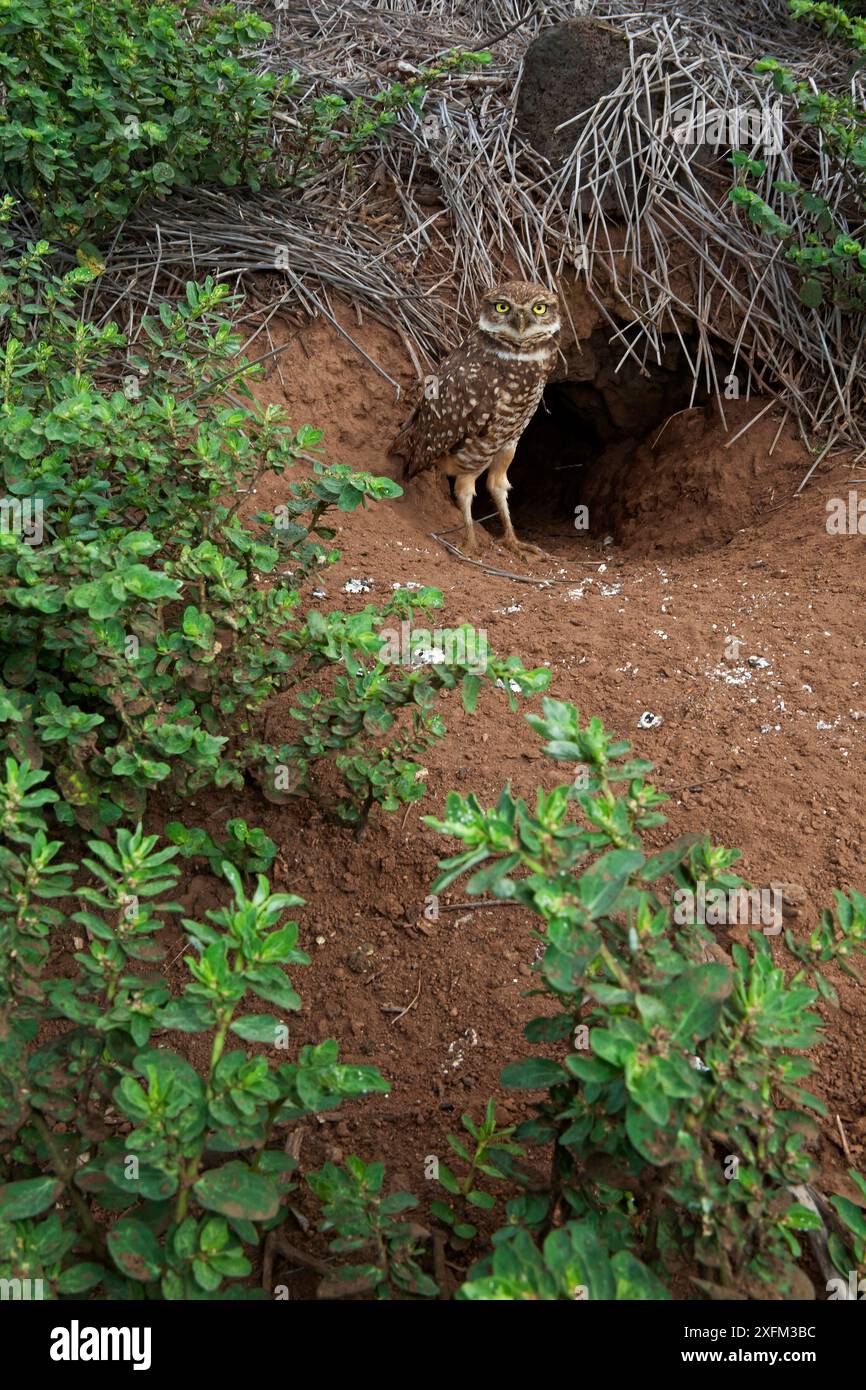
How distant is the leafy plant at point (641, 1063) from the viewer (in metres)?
1.41

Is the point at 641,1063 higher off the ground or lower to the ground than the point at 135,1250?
higher

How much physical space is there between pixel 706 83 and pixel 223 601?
448 centimetres

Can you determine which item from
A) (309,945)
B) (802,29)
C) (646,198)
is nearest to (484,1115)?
(309,945)

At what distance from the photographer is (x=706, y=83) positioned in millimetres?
5395

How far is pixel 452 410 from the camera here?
4973mm

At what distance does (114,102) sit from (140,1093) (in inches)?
148

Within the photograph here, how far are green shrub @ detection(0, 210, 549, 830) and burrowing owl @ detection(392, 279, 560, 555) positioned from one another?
7.30 ft

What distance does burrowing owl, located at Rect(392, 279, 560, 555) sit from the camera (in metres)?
4.89

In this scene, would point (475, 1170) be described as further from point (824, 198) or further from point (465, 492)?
point (824, 198)

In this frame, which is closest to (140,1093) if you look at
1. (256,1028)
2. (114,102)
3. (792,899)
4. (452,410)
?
(256,1028)

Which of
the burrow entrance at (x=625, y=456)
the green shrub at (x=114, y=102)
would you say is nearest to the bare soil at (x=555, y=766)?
the burrow entrance at (x=625, y=456)

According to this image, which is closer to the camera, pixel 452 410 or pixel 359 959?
pixel 359 959

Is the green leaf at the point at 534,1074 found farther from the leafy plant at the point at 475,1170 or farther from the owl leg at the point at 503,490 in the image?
the owl leg at the point at 503,490

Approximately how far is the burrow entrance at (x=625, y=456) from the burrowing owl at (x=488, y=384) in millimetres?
721
